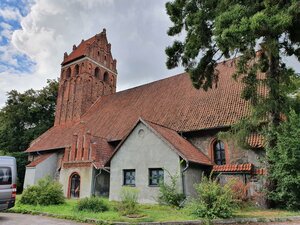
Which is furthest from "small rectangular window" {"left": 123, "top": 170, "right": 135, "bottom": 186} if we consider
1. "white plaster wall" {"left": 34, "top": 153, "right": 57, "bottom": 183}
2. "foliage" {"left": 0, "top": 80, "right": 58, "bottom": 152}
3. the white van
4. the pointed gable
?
"foliage" {"left": 0, "top": 80, "right": 58, "bottom": 152}

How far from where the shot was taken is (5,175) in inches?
393

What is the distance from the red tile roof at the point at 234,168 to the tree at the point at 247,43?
7.05ft

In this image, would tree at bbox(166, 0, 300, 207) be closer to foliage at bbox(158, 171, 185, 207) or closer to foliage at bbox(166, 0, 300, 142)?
foliage at bbox(166, 0, 300, 142)

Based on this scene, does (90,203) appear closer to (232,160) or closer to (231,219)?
(231,219)

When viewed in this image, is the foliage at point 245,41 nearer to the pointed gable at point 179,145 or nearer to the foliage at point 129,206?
the pointed gable at point 179,145

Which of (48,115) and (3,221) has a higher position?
(48,115)

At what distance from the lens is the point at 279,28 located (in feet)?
27.1

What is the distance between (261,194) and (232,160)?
140 inches

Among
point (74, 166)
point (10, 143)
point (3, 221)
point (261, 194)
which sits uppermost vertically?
point (10, 143)

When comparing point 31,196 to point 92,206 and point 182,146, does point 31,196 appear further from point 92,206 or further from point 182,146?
point 182,146

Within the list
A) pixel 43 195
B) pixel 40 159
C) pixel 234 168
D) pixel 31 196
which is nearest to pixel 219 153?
pixel 234 168

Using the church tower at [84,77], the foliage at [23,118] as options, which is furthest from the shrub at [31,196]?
the foliage at [23,118]

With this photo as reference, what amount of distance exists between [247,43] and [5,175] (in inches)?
395

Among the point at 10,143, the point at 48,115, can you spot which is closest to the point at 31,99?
the point at 48,115
